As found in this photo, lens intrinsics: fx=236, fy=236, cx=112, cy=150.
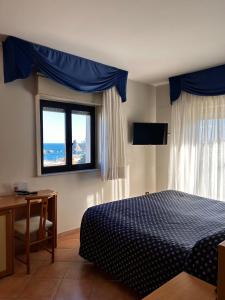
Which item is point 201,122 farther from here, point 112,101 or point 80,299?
point 80,299

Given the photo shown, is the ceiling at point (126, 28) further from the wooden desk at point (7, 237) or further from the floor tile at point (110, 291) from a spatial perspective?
the floor tile at point (110, 291)

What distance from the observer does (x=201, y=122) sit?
13.2 feet

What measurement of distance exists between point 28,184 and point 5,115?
910 mm

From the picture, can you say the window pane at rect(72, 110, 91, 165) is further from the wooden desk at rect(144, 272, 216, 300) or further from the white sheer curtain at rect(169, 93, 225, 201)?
the wooden desk at rect(144, 272, 216, 300)

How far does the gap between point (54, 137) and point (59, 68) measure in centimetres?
97

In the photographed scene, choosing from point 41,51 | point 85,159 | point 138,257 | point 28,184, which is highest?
point 41,51

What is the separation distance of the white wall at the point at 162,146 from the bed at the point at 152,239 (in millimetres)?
1811

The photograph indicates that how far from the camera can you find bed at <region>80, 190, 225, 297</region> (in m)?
1.64

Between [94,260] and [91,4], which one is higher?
→ [91,4]

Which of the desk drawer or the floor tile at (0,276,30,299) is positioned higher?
the desk drawer

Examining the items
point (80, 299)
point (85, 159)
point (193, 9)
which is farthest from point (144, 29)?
point (80, 299)

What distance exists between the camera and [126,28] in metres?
2.50

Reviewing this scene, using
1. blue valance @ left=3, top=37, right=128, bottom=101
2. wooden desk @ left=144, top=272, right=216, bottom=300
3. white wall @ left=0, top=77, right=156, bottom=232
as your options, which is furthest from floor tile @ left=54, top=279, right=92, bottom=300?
blue valance @ left=3, top=37, right=128, bottom=101

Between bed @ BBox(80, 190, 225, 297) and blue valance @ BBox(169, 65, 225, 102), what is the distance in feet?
6.06
